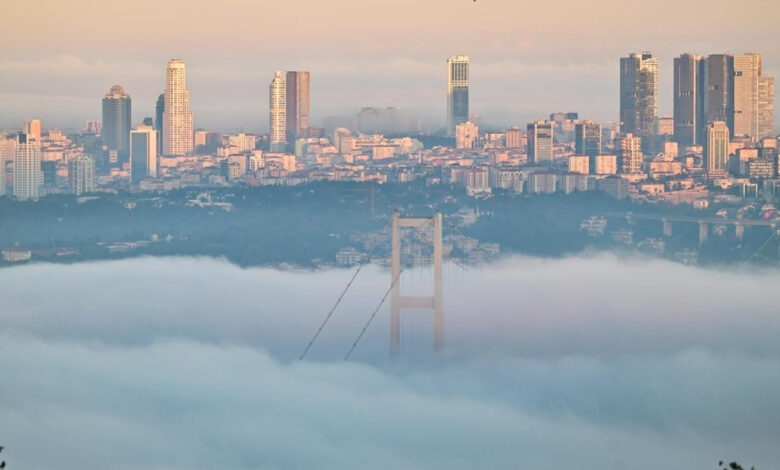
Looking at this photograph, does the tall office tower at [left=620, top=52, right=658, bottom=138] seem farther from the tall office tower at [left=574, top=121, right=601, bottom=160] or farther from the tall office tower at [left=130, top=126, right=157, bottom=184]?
the tall office tower at [left=130, top=126, right=157, bottom=184]

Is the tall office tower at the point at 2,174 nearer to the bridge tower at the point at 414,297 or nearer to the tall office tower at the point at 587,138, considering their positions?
the tall office tower at the point at 587,138

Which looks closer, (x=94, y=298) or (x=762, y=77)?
(x=94, y=298)

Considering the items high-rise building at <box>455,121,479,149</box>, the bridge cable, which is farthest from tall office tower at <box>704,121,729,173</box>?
the bridge cable

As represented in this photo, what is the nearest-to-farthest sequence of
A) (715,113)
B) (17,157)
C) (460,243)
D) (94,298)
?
1. (94,298)
2. (460,243)
3. (17,157)
4. (715,113)

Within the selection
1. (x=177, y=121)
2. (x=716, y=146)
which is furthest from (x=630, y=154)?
(x=177, y=121)

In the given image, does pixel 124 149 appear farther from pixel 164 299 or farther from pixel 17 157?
pixel 164 299

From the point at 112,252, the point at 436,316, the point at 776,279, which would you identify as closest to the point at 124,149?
the point at 112,252
